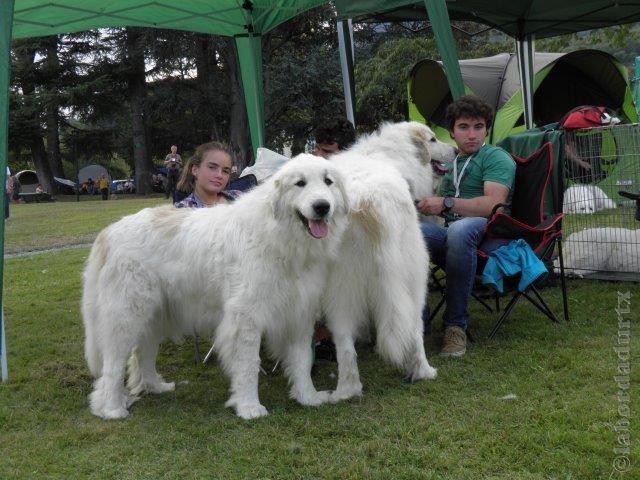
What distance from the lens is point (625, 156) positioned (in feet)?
16.3

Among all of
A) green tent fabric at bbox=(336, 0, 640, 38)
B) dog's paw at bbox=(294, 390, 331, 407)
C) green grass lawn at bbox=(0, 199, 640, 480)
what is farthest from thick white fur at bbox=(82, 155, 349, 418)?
green tent fabric at bbox=(336, 0, 640, 38)

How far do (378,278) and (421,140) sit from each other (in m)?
1.39

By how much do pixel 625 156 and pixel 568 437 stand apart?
3.37m

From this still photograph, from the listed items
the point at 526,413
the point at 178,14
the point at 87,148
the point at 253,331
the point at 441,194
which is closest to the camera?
the point at 526,413

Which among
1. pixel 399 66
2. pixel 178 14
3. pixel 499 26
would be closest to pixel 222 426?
pixel 178 14

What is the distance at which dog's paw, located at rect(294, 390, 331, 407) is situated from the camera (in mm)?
3127

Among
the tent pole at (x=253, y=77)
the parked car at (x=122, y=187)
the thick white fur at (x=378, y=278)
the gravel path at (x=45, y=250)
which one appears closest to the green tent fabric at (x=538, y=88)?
the tent pole at (x=253, y=77)

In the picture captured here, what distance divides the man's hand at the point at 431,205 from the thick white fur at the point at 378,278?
67cm

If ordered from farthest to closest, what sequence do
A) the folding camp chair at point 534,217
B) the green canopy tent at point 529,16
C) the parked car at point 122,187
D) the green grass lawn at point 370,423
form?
the parked car at point 122,187 < the green canopy tent at point 529,16 < the folding camp chair at point 534,217 < the green grass lawn at point 370,423

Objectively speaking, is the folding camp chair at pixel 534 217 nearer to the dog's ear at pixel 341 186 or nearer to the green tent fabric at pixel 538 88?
the dog's ear at pixel 341 186

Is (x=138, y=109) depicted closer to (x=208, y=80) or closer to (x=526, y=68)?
(x=208, y=80)

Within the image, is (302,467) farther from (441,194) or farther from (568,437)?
(441,194)

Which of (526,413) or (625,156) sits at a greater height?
(625,156)

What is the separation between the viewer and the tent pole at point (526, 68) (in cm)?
851
